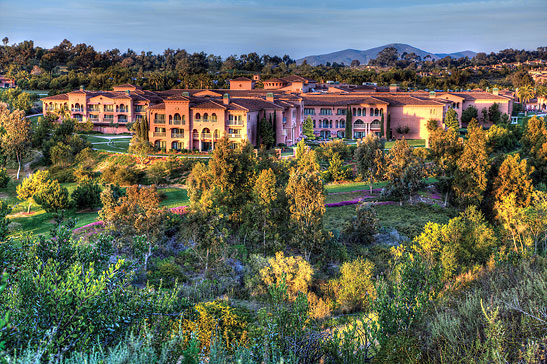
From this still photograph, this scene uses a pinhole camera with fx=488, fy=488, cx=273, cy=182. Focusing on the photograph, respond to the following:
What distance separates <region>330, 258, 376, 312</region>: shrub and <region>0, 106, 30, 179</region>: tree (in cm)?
3550

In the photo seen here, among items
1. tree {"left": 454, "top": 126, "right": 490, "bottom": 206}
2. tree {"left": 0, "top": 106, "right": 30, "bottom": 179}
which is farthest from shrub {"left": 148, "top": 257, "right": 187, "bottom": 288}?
tree {"left": 0, "top": 106, "right": 30, "bottom": 179}

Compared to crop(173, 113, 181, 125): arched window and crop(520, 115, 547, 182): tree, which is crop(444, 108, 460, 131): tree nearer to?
crop(520, 115, 547, 182): tree

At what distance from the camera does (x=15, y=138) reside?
44.4m

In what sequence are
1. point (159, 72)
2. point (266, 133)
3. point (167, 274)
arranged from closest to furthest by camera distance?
point (167, 274), point (266, 133), point (159, 72)

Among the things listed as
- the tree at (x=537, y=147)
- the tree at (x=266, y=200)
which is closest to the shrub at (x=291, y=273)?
the tree at (x=266, y=200)

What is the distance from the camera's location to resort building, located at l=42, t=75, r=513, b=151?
48.0 metres

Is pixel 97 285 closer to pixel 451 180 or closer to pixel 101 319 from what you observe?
Result: pixel 101 319

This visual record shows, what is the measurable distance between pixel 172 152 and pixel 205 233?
974 inches

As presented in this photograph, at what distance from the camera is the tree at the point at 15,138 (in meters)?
44.2

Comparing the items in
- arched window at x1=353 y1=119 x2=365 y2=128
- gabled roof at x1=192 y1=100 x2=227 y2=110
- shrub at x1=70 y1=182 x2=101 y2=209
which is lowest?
shrub at x1=70 y1=182 x2=101 y2=209

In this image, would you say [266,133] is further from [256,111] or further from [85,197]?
[85,197]

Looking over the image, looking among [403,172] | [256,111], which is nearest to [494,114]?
[256,111]

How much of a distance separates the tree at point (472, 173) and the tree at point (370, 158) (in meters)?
5.59

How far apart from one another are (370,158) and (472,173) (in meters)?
7.36
